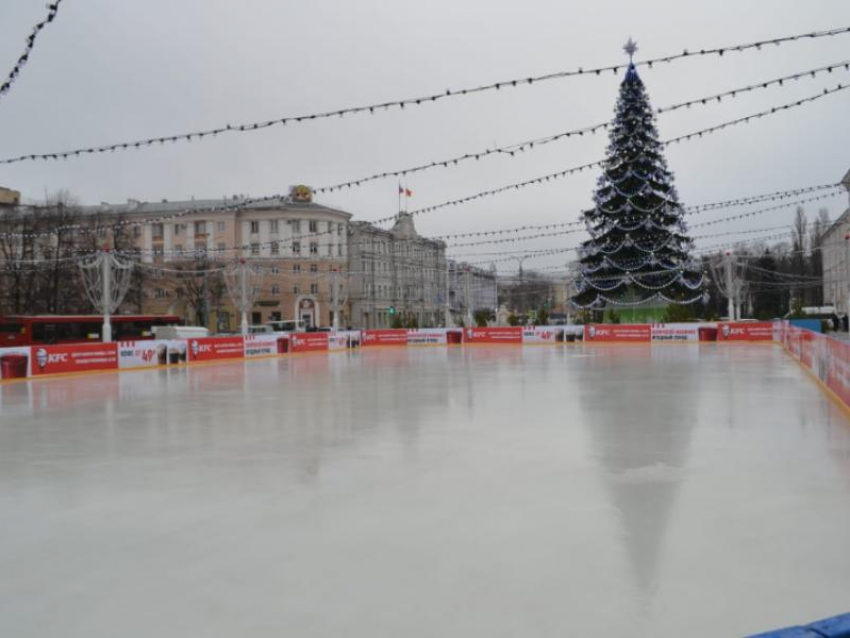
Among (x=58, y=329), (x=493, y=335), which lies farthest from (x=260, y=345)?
(x=493, y=335)

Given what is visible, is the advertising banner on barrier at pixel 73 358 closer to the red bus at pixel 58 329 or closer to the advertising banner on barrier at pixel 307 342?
the advertising banner on barrier at pixel 307 342

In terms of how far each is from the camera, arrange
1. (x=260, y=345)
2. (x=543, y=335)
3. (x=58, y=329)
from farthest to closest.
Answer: (x=543, y=335) < (x=58, y=329) < (x=260, y=345)

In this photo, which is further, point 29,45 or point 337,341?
point 337,341

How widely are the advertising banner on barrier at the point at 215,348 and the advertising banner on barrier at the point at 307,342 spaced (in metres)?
4.11

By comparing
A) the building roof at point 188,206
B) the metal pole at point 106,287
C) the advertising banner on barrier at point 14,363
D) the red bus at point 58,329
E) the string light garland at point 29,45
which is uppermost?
the building roof at point 188,206

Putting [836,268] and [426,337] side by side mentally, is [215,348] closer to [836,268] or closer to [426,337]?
[426,337]

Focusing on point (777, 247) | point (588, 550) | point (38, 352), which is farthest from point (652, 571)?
point (777, 247)

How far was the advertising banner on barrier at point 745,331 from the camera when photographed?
34969 mm

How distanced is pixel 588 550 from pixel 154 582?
116 inches

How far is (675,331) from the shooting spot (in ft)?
122

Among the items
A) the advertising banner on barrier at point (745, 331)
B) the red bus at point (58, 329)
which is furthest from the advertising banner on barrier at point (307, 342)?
the advertising banner on barrier at point (745, 331)

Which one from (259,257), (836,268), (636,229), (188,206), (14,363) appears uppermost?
(188,206)

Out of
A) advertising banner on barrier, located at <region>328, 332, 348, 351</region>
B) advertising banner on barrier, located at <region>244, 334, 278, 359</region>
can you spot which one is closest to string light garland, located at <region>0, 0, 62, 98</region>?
advertising banner on barrier, located at <region>244, 334, 278, 359</region>

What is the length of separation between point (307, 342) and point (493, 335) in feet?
37.9
